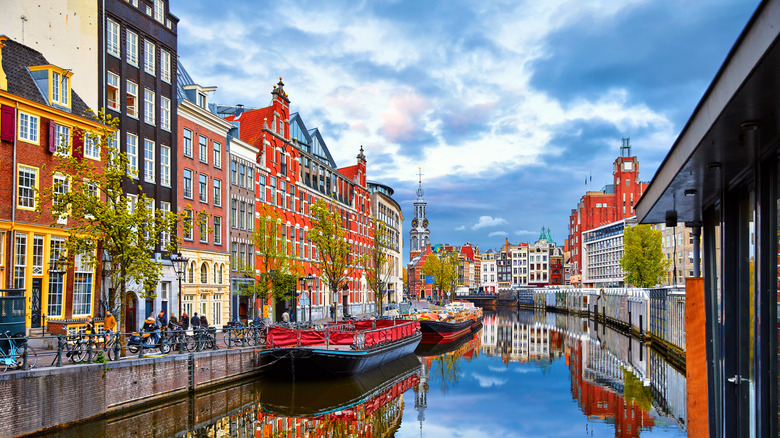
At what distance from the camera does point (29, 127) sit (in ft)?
97.9

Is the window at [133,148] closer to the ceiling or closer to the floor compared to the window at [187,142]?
closer to the floor

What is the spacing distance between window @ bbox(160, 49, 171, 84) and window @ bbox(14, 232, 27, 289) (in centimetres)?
1496

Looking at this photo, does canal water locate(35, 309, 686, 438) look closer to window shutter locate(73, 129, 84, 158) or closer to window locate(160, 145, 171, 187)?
window shutter locate(73, 129, 84, 158)

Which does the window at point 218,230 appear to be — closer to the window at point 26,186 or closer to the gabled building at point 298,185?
the gabled building at point 298,185

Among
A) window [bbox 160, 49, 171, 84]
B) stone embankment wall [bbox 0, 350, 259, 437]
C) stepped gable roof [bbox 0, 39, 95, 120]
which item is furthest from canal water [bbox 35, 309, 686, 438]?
window [bbox 160, 49, 171, 84]

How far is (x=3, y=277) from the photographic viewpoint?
28.2 meters

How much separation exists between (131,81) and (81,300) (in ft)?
42.6

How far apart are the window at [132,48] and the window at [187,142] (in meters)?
6.10

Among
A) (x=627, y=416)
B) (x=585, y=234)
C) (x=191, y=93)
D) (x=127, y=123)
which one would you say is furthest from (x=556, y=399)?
(x=585, y=234)

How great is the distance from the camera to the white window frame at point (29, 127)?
2942 cm

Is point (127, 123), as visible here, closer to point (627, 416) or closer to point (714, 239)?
point (627, 416)

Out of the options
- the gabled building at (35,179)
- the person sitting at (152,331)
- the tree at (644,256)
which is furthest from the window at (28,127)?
the tree at (644,256)

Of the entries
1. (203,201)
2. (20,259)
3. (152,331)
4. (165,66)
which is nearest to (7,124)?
(20,259)

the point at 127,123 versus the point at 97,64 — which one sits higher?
the point at 97,64
